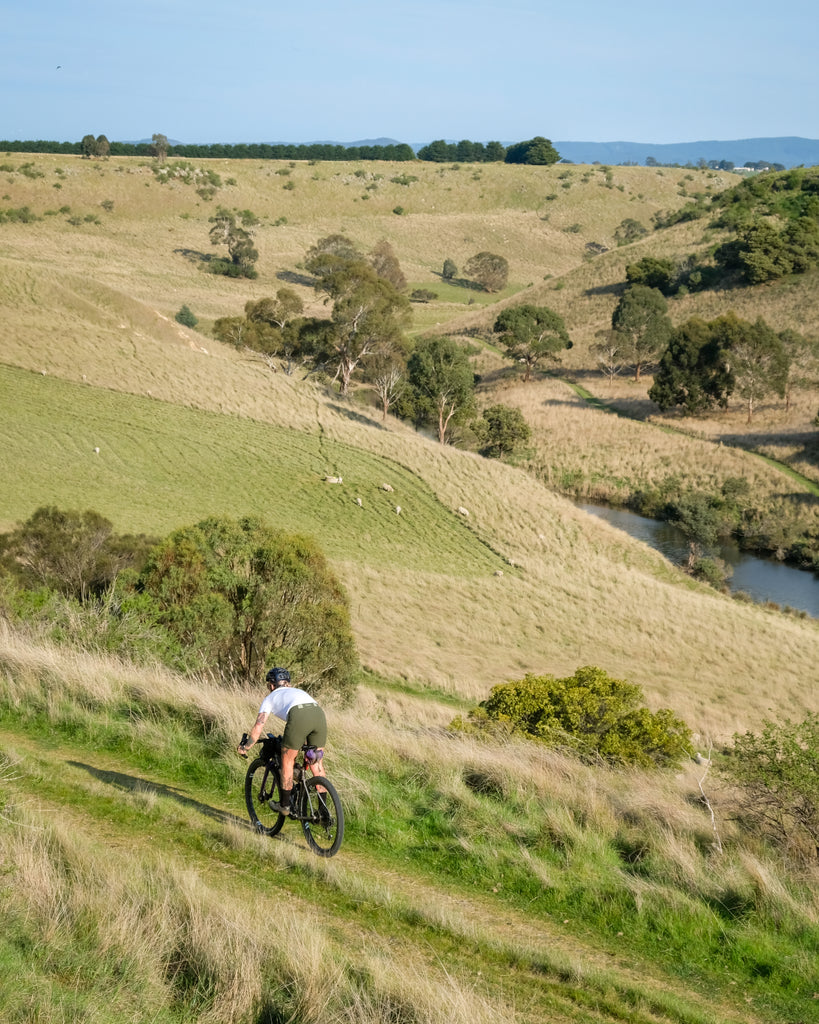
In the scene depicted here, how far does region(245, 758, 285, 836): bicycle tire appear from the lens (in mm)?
7898

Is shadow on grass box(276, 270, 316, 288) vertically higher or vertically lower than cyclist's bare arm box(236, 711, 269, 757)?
lower

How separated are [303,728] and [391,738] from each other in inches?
104

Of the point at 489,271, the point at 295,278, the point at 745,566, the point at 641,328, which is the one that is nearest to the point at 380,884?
the point at 745,566

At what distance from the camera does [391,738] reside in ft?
33.1

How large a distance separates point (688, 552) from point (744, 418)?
2024 cm

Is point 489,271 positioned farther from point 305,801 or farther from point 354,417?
point 305,801

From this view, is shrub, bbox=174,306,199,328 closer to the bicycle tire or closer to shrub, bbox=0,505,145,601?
shrub, bbox=0,505,145,601

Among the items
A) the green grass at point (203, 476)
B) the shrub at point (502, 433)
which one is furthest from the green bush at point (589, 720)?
the shrub at point (502, 433)

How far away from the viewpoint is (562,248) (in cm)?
13512

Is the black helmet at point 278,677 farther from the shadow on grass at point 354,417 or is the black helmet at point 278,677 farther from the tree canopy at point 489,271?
the tree canopy at point 489,271

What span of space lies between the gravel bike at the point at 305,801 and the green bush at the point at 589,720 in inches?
182

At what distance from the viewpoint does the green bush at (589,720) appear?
40.4 feet

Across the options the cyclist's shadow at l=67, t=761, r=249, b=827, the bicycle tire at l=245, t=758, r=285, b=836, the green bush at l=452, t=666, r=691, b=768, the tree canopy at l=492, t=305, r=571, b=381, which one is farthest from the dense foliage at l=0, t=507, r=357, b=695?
the tree canopy at l=492, t=305, r=571, b=381

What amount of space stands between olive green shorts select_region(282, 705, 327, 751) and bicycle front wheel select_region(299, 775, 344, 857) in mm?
310
